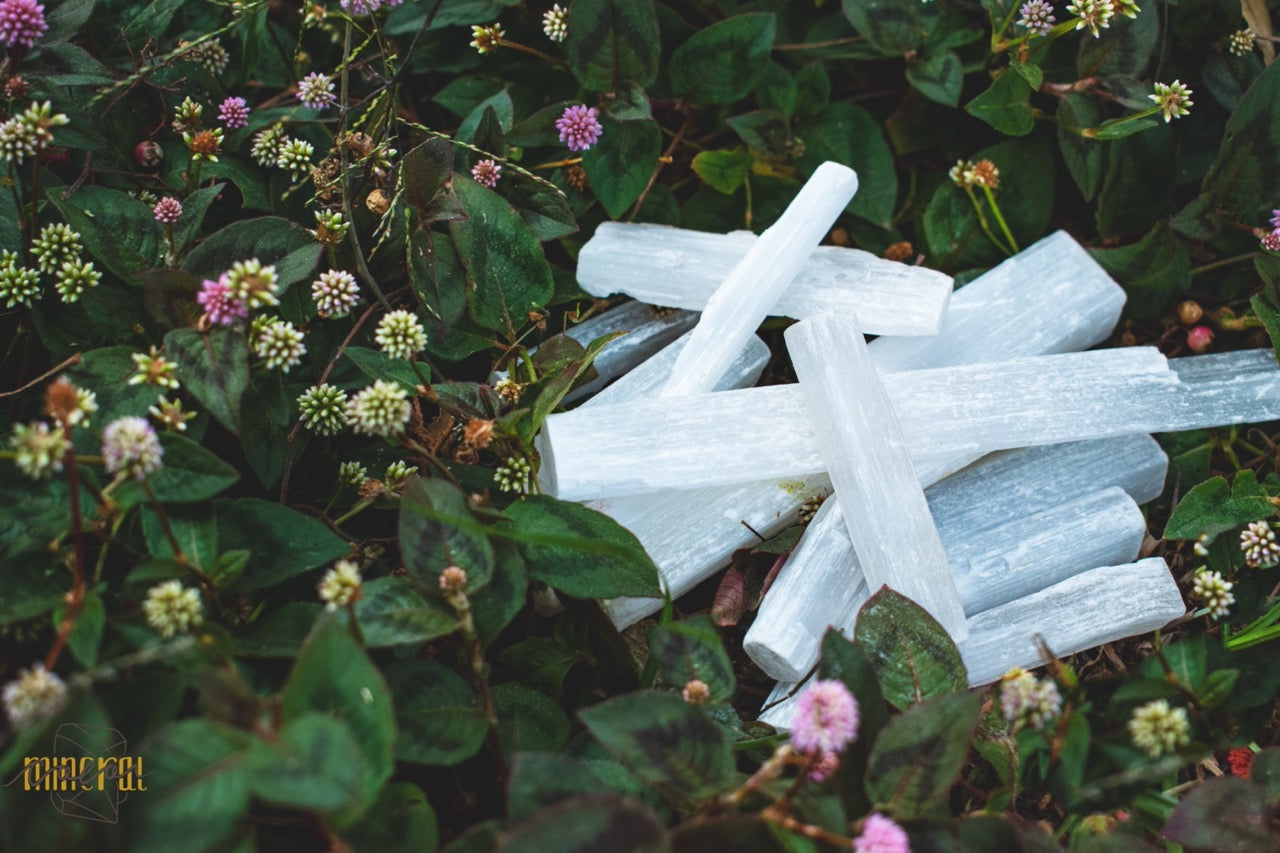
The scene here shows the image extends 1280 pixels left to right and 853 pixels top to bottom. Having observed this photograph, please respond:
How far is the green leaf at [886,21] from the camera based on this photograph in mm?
2012

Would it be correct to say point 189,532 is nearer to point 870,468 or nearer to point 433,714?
point 433,714

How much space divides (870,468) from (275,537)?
931 mm

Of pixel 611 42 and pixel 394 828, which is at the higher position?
pixel 611 42

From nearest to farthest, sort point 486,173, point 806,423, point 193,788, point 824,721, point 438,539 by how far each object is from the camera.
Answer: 1. point 193,788
2. point 824,721
3. point 438,539
4. point 806,423
5. point 486,173

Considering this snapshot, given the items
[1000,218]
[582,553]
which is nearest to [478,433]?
[582,553]

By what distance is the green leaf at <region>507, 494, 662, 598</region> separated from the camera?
1441 mm

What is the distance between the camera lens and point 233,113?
1854mm

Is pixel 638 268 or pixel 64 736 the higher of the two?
pixel 638 268

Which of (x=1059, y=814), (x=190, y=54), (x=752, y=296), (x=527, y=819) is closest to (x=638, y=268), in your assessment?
(x=752, y=296)

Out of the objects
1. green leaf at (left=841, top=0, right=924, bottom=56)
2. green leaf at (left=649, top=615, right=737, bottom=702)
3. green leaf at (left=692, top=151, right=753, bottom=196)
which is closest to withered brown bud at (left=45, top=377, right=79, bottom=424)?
green leaf at (left=649, top=615, right=737, bottom=702)

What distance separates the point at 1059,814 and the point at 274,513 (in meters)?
1.33

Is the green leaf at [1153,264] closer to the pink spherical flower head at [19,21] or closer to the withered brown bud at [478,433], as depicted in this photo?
the withered brown bud at [478,433]

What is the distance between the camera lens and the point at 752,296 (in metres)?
1.77

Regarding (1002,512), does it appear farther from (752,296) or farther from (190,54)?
(190,54)
